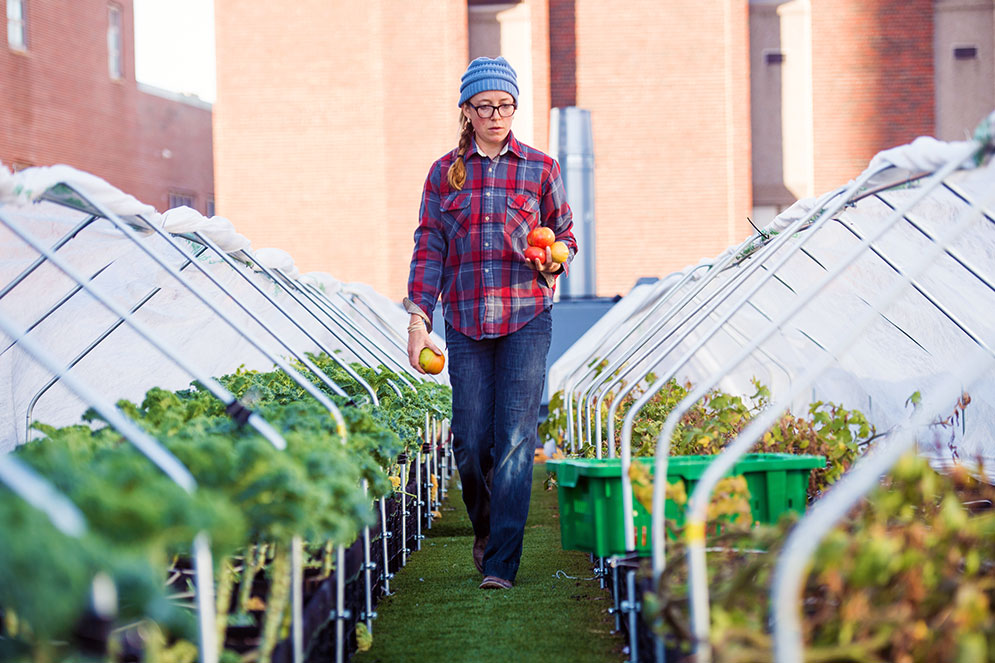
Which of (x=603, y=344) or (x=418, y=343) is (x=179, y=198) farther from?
(x=418, y=343)

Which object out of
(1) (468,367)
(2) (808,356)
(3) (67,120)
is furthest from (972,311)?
(3) (67,120)

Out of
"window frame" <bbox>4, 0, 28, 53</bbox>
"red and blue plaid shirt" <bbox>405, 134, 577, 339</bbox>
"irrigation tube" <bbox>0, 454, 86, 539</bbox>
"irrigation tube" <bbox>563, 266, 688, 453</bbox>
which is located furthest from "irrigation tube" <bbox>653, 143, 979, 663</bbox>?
"window frame" <bbox>4, 0, 28, 53</bbox>

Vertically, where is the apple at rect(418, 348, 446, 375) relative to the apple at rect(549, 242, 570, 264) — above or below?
below

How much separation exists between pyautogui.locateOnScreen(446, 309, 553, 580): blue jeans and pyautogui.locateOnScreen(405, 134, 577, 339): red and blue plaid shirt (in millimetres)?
78

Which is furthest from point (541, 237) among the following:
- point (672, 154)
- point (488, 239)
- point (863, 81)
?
point (863, 81)

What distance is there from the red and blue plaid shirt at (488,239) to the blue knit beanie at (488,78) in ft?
0.74

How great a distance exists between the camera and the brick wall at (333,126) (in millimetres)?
17016

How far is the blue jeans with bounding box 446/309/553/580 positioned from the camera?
4.32 m

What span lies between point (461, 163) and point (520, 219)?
0.31 m

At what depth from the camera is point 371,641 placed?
3.63 m

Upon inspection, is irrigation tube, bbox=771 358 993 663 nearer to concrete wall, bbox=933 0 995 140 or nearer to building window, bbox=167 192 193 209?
concrete wall, bbox=933 0 995 140

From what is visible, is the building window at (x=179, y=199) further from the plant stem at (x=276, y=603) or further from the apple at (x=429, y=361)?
the plant stem at (x=276, y=603)

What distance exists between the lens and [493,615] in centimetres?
413

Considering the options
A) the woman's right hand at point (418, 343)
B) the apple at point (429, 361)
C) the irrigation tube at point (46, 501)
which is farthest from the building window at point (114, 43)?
the irrigation tube at point (46, 501)
